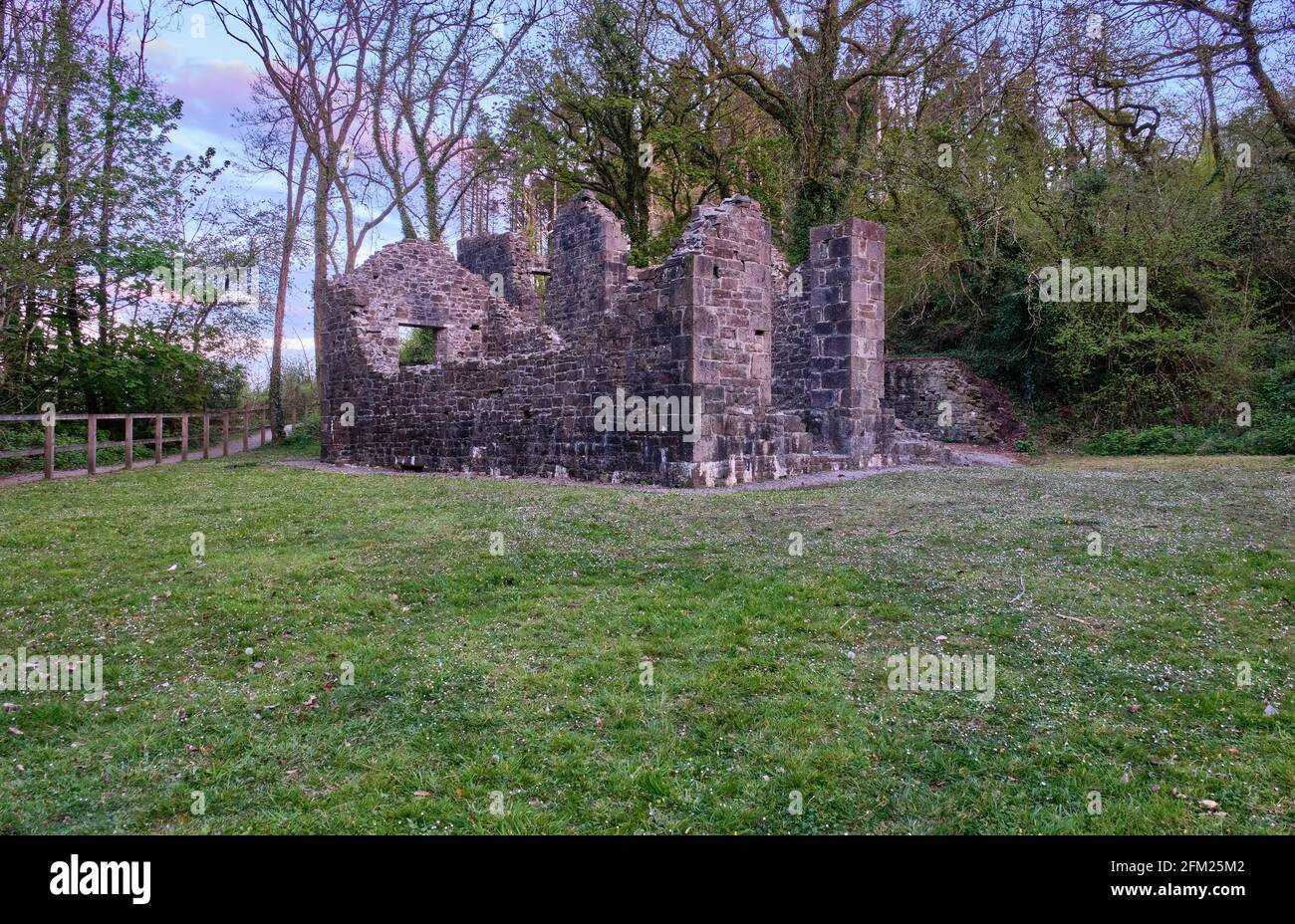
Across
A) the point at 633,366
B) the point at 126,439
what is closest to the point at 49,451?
the point at 126,439

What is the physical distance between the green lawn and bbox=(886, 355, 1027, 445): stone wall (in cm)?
1079

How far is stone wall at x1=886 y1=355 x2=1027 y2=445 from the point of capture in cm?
2064

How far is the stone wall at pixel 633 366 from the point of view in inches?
524

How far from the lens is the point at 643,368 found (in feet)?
45.1

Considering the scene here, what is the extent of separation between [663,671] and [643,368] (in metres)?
8.96

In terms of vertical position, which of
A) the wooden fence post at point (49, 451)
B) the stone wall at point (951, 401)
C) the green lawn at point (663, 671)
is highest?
the stone wall at point (951, 401)

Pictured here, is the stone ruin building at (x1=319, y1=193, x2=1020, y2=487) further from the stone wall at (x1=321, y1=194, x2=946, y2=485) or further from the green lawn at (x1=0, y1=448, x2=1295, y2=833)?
the green lawn at (x1=0, y1=448, x2=1295, y2=833)

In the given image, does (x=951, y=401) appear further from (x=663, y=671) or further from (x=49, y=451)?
(x=49, y=451)

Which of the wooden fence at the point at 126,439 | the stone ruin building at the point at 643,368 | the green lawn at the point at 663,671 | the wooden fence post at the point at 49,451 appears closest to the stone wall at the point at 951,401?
the stone ruin building at the point at 643,368

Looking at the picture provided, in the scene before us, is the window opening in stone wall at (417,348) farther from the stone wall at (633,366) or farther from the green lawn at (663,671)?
the green lawn at (663,671)

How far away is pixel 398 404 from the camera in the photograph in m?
19.9

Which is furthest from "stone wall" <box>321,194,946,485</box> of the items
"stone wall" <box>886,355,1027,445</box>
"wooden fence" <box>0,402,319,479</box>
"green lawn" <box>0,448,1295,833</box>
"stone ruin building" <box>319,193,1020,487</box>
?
"stone wall" <box>886,355,1027,445</box>

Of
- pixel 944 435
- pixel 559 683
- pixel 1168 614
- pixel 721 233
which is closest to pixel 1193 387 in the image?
pixel 944 435

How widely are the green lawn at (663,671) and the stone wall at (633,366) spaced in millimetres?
4018
